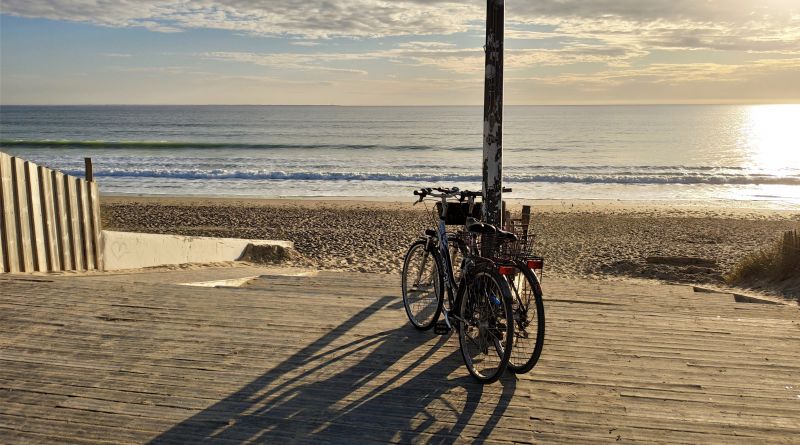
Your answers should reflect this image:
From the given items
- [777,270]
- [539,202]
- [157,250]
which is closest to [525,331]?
[777,270]

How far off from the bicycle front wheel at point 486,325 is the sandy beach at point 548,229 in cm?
740

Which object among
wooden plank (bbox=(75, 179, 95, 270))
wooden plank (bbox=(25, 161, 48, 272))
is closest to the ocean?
wooden plank (bbox=(75, 179, 95, 270))

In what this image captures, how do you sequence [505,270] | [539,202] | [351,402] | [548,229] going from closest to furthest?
[351,402] → [505,270] → [548,229] → [539,202]

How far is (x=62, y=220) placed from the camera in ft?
23.9

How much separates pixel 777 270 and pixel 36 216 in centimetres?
863

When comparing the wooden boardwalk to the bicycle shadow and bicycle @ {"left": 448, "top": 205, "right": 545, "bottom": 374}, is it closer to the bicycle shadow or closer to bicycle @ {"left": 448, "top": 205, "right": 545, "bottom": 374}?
the bicycle shadow

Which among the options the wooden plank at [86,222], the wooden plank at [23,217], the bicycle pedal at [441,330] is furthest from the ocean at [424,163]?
the bicycle pedal at [441,330]

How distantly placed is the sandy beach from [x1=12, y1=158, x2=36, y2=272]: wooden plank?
563cm

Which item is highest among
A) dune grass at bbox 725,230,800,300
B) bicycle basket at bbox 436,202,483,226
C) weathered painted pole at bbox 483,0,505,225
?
weathered painted pole at bbox 483,0,505,225

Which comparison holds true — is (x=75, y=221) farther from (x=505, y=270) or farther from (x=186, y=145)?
(x=186, y=145)

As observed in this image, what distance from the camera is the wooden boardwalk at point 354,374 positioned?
3285mm

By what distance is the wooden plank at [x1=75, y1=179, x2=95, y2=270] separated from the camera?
7.59 meters

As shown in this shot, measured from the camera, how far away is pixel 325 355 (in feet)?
14.1

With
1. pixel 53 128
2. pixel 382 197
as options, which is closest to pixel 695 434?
pixel 382 197
